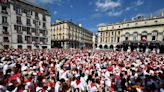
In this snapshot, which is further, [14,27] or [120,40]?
[120,40]

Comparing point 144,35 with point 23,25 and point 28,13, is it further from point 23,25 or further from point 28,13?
point 23,25

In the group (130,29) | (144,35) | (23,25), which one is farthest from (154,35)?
(23,25)

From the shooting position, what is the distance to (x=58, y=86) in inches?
287

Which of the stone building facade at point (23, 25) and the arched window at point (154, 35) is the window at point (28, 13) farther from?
the arched window at point (154, 35)

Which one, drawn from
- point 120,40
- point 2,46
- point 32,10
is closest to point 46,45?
point 32,10

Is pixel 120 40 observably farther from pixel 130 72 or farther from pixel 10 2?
pixel 130 72

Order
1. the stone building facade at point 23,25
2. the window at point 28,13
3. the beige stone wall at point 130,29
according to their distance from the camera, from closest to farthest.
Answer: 1. the stone building facade at point 23,25
2. the window at point 28,13
3. the beige stone wall at point 130,29

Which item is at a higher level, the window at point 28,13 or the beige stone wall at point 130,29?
the window at point 28,13

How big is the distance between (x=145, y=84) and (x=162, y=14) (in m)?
52.1

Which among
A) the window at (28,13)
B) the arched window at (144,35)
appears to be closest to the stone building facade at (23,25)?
the window at (28,13)

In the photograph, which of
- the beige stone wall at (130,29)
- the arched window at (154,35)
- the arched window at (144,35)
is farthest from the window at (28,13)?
the arched window at (154,35)

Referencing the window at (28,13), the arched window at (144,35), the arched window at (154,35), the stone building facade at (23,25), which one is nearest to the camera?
the stone building facade at (23,25)

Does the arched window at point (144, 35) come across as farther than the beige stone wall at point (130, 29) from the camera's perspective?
Yes

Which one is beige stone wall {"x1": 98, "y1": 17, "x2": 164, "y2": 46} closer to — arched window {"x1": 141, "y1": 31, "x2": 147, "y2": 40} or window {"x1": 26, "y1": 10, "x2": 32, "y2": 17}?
arched window {"x1": 141, "y1": 31, "x2": 147, "y2": 40}
